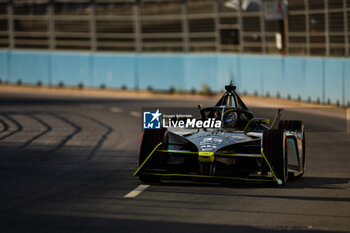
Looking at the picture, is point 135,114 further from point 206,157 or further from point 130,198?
point 130,198

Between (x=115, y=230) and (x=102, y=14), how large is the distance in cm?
3173

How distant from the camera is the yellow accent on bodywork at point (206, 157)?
11.7m

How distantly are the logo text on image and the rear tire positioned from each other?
1718mm

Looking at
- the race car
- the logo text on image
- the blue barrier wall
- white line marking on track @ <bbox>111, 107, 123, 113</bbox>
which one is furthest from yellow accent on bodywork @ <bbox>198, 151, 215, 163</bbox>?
the blue barrier wall

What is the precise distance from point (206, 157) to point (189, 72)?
25.3 m

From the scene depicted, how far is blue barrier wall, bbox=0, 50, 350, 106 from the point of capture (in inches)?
1155

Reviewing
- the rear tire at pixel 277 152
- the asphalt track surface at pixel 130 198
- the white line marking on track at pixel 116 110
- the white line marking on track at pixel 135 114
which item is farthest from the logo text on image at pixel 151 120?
the white line marking on track at pixel 116 110

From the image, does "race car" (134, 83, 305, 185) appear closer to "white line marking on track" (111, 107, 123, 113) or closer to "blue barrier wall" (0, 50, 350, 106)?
"white line marking on track" (111, 107, 123, 113)

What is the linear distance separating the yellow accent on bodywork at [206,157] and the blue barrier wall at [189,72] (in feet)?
53.9

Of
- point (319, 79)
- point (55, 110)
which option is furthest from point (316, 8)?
point (55, 110)

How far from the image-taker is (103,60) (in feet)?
128

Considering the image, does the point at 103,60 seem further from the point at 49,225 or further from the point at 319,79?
the point at 49,225

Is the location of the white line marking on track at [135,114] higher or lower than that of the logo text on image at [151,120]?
lower

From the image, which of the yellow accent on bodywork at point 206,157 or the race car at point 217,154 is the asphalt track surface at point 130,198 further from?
the yellow accent on bodywork at point 206,157
